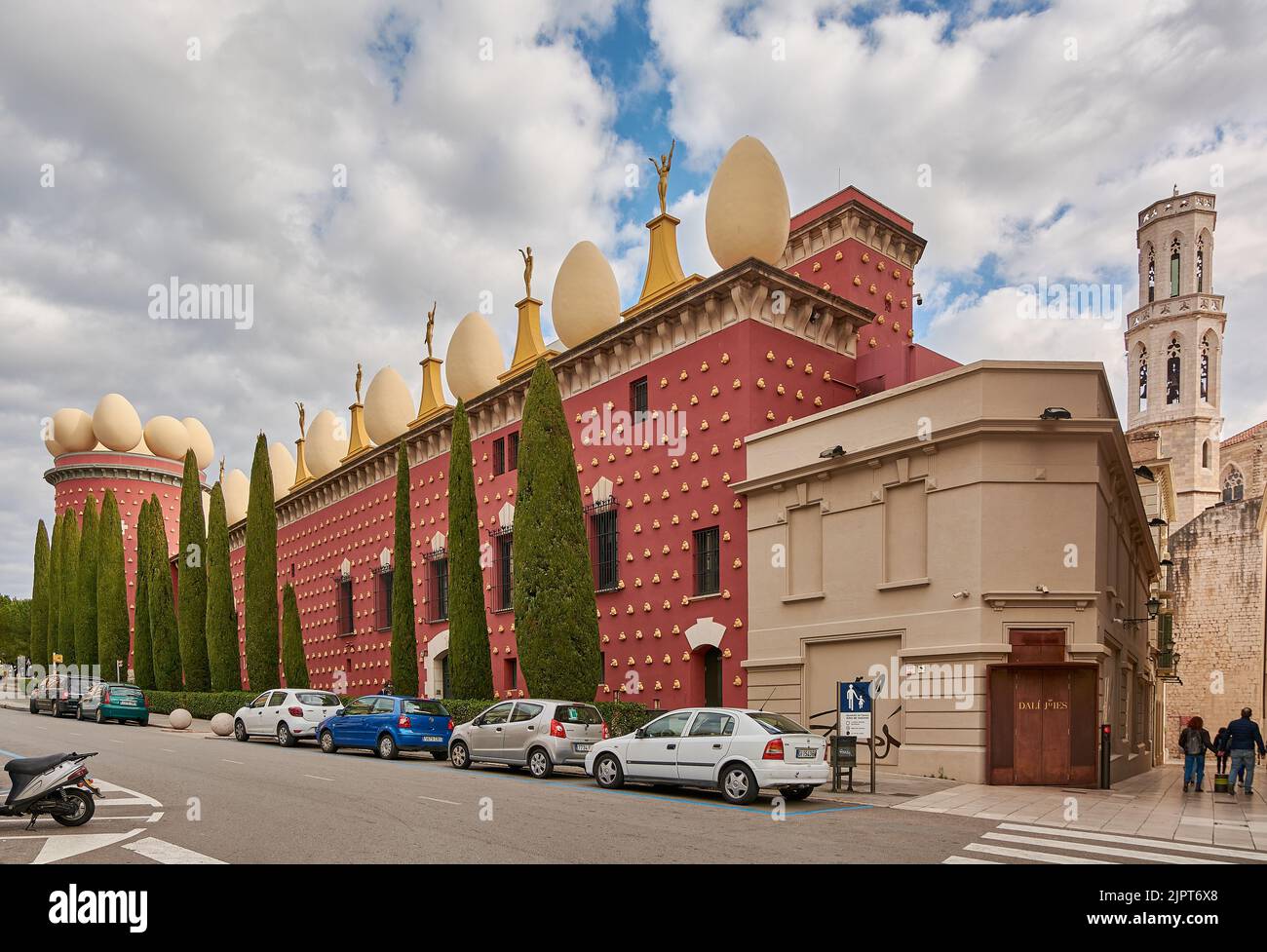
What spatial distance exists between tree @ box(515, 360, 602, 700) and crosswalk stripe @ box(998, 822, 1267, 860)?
40.0 feet

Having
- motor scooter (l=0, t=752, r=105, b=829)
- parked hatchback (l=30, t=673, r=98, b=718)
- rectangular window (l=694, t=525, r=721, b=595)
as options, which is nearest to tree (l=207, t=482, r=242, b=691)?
parked hatchback (l=30, t=673, r=98, b=718)

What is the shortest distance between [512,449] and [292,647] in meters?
14.6

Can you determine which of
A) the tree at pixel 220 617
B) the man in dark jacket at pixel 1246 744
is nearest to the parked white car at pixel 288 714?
the tree at pixel 220 617

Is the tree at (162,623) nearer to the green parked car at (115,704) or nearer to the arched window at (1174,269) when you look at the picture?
the green parked car at (115,704)

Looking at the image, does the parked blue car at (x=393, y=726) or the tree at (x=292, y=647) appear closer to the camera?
the parked blue car at (x=393, y=726)

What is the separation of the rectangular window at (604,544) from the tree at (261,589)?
18.4m

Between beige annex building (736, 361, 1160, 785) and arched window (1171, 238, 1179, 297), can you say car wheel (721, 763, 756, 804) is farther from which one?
arched window (1171, 238, 1179, 297)

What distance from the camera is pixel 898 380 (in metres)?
25.9

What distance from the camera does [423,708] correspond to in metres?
23.0

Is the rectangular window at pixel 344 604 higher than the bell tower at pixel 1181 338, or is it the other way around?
the bell tower at pixel 1181 338

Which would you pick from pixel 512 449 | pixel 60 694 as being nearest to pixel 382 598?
pixel 512 449

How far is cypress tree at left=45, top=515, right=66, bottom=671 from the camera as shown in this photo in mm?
66812

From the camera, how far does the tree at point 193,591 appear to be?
1710 inches

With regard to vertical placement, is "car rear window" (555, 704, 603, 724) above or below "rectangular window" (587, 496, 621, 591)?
below
